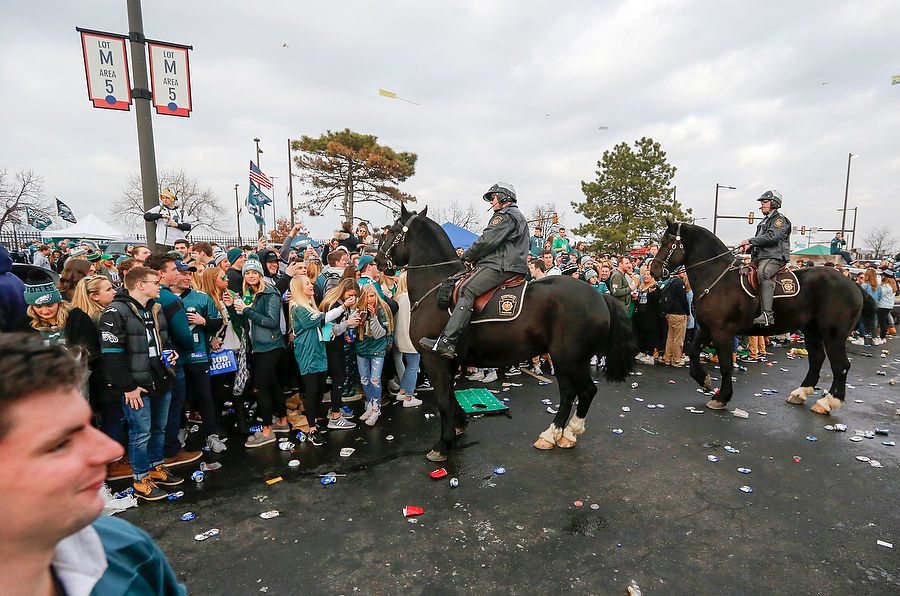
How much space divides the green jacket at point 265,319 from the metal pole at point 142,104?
10.4ft

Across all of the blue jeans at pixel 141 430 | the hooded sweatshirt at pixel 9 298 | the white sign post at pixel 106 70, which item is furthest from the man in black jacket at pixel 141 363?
the white sign post at pixel 106 70

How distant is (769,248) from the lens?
686cm

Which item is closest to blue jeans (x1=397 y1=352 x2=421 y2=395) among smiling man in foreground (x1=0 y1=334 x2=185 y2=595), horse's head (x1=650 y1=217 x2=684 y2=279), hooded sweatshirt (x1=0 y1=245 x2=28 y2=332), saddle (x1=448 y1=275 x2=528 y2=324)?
saddle (x1=448 y1=275 x2=528 y2=324)

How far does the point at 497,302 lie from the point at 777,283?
482 cm

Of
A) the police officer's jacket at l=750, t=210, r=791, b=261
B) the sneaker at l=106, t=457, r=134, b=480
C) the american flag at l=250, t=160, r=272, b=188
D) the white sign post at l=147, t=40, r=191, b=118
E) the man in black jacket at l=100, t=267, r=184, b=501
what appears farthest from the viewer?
the american flag at l=250, t=160, r=272, b=188

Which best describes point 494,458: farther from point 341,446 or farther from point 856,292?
point 856,292

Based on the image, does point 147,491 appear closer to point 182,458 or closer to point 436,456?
point 182,458

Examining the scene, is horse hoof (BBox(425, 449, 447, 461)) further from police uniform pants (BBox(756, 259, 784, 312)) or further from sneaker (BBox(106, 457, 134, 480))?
police uniform pants (BBox(756, 259, 784, 312))

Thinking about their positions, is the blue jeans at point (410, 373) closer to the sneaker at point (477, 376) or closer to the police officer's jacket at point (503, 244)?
the sneaker at point (477, 376)

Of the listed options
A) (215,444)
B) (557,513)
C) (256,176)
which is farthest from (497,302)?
(256,176)

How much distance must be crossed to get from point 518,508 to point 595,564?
0.88 meters

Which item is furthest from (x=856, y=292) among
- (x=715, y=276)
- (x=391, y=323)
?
(x=391, y=323)

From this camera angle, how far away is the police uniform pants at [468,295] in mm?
5035

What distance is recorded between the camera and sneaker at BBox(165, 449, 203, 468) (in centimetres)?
496
